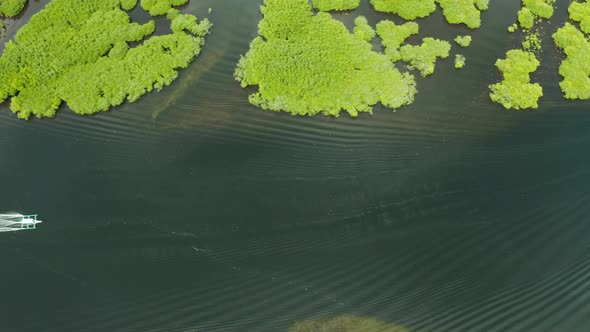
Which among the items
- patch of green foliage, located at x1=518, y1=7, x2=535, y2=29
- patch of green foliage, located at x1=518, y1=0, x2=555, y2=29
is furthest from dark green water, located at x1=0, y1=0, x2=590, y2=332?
patch of green foliage, located at x1=518, y1=0, x2=555, y2=29

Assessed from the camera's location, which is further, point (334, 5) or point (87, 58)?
point (334, 5)

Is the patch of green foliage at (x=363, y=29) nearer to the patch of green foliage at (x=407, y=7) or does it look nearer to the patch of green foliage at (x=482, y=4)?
the patch of green foliage at (x=407, y=7)

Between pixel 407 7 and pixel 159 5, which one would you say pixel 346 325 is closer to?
pixel 407 7

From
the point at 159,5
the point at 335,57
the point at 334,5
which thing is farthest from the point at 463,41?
the point at 159,5

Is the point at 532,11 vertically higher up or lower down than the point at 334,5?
higher up

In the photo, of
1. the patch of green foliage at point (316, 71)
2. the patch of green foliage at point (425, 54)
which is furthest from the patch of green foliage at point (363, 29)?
the patch of green foliage at point (425, 54)

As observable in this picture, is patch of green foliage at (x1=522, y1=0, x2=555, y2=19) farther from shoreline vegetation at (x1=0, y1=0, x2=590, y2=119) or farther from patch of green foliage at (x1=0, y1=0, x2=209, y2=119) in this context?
patch of green foliage at (x1=0, y1=0, x2=209, y2=119)

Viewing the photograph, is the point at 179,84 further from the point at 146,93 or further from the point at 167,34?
the point at 167,34
